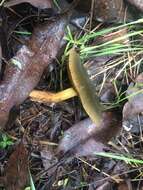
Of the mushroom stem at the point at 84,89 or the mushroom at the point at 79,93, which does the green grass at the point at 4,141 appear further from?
the mushroom stem at the point at 84,89

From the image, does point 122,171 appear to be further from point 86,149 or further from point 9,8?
point 9,8

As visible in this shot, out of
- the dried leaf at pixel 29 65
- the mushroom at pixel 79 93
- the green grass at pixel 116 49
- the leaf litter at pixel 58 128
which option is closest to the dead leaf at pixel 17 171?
the leaf litter at pixel 58 128

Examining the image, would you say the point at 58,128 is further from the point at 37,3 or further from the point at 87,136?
the point at 37,3

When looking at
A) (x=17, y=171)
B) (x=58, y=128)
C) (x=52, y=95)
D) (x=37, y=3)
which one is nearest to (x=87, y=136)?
(x=58, y=128)

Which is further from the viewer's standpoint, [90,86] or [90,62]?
[90,62]

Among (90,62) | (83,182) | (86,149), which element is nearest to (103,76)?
(90,62)

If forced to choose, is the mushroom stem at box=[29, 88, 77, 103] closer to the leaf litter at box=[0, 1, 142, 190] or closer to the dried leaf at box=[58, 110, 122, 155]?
the leaf litter at box=[0, 1, 142, 190]

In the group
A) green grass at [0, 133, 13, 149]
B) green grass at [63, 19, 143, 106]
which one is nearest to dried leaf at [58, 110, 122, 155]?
green grass at [63, 19, 143, 106]
